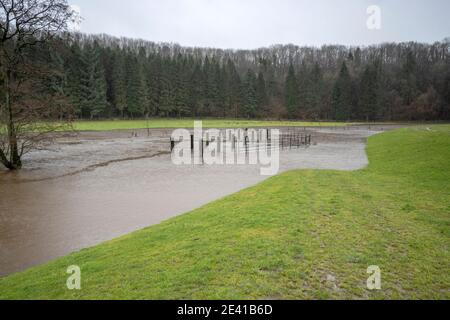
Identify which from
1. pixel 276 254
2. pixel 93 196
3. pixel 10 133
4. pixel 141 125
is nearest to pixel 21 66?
pixel 10 133

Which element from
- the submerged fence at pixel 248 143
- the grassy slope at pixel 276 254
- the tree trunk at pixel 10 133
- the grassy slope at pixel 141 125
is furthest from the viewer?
the grassy slope at pixel 141 125

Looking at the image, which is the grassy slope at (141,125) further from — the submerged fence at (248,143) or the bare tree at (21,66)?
the bare tree at (21,66)

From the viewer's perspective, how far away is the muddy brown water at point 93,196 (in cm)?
892

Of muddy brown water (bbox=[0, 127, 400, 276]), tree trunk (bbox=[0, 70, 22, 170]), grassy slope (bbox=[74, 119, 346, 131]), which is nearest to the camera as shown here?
muddy brown water (bbox=[0, 127, 400, 276])

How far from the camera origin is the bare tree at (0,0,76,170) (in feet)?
66.8

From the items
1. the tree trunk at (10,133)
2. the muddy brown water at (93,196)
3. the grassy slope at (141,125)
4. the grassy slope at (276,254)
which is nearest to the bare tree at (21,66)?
the tree trunk at (10,133)

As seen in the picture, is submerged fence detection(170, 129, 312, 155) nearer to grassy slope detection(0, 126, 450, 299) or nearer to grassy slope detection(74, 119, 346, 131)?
grassy slope detection(0, 126, 450, 299)

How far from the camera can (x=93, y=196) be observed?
13.7 meters

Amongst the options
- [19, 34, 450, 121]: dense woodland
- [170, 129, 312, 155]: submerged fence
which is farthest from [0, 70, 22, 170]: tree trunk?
[19, 34, 450, 121]: dense woodland

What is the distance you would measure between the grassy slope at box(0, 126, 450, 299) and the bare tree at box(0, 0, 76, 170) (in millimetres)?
16779

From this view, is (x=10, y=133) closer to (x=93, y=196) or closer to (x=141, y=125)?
(x=93, y=196)

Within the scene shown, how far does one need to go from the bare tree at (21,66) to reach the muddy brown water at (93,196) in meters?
2.68

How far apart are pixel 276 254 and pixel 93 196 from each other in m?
10.3
